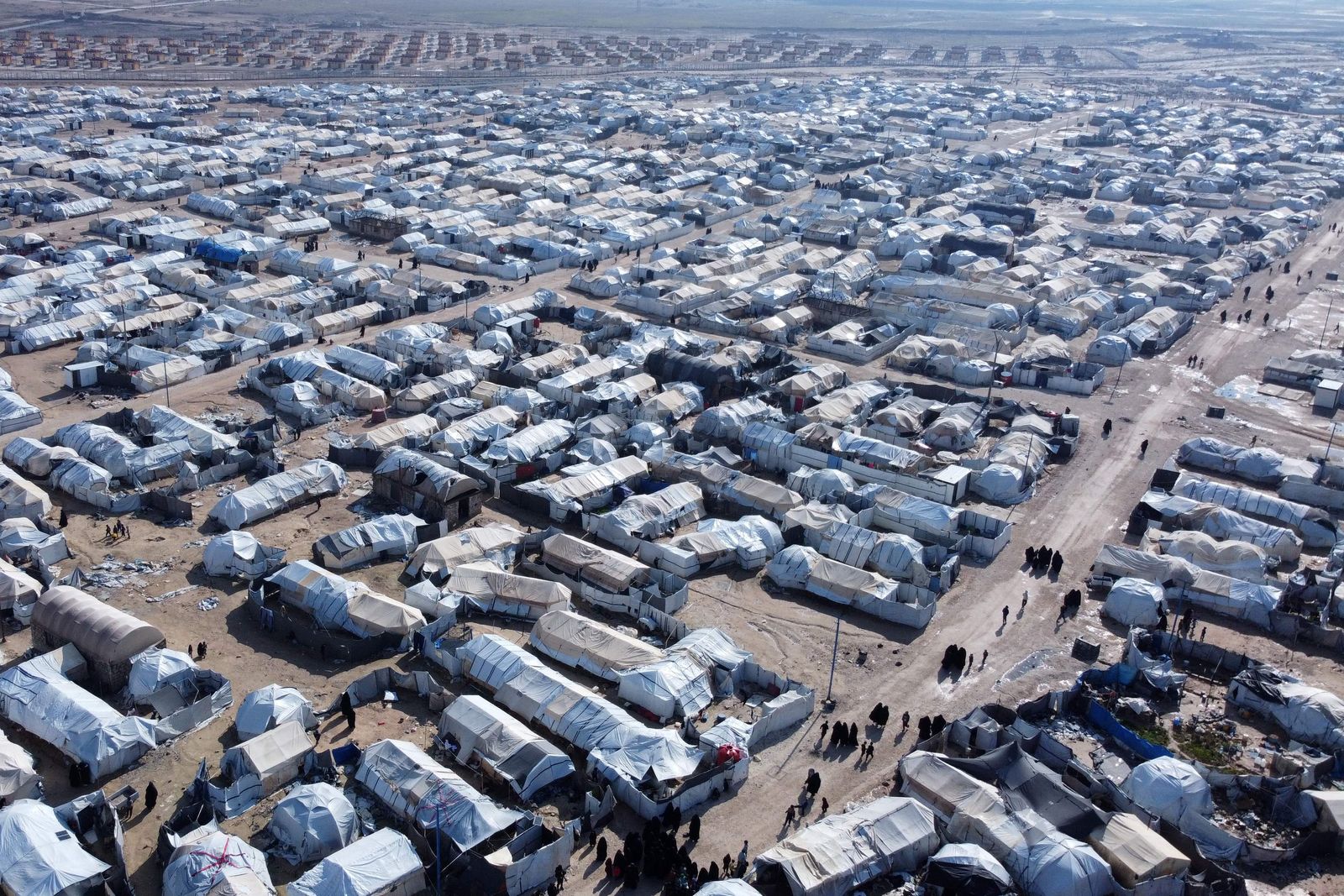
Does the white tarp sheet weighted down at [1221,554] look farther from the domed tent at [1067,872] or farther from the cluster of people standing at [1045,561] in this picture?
the domed tent at [1067,872]

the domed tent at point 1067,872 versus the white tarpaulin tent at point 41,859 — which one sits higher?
the white tarpaulin tent at point 41,859

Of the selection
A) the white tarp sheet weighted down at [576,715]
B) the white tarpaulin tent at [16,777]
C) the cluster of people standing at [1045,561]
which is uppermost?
the white tarpaulin tent at [16,777]

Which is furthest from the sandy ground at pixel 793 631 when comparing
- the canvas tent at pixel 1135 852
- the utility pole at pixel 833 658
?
the canvas tent at pixel 1135 852

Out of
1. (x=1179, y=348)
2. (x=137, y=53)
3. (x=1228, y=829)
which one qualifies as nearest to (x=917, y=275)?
(x=1179, y=348)

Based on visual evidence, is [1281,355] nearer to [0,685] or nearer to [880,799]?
[880,799]

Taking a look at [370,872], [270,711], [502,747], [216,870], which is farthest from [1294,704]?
[216,870]

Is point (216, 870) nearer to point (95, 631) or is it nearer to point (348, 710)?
point (348, 710)
